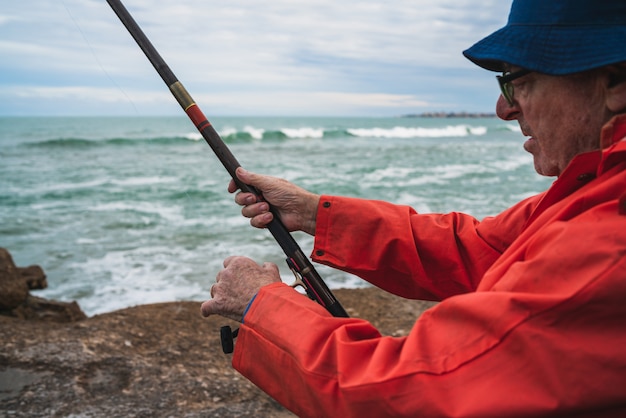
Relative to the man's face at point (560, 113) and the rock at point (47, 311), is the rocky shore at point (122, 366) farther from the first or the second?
the man's face at point (560, 113)

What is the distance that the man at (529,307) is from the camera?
45.8 inches

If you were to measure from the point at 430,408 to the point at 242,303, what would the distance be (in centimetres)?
69

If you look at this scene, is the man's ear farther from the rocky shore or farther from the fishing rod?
the rocky shore

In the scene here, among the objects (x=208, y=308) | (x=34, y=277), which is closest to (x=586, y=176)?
(x=208, y=308)

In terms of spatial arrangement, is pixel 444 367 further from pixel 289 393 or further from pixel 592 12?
pixel 592 12

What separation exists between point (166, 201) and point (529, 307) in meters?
15.4

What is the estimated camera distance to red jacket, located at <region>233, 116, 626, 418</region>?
1161 mm

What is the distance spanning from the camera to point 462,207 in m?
13.7

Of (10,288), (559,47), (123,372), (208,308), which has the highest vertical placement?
(559,47)

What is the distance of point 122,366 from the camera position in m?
4.30

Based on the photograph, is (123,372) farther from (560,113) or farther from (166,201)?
(166,201)

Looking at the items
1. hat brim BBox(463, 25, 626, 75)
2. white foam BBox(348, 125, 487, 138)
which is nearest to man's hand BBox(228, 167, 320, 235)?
hat brim BBox(463, 25, 626, 75)

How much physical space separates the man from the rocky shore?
2368 mm

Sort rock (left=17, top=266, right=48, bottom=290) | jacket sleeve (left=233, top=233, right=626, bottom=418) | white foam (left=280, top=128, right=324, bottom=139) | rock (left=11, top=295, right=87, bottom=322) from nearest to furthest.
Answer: jacket sleeve (left=233, top=233, right=626, bottom=418)
rock (left=11, top=295, right=87, bottom=322)
rock (left=17, top=266, right=48, bottom=290)
white foam (left=280, top=128, right=324, bottom=139)
